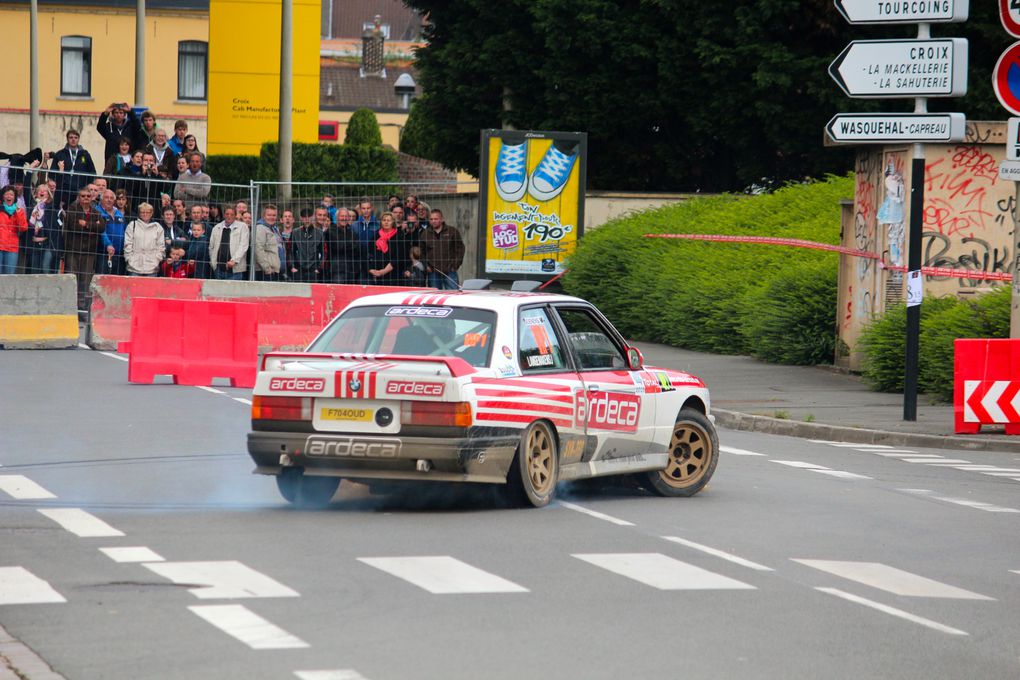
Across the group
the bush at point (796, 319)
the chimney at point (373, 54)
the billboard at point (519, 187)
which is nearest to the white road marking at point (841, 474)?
the bush at point (796, 319)

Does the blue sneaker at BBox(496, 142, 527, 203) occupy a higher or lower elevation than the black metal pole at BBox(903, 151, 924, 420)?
higher

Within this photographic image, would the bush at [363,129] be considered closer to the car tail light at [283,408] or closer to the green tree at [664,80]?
the green tree at [664,80]

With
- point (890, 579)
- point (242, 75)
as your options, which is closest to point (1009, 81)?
point (890, 579)

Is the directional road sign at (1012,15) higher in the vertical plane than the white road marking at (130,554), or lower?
higher

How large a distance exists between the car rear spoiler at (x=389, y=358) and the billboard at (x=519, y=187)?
19.0 meters

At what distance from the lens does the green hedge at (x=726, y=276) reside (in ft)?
82.2

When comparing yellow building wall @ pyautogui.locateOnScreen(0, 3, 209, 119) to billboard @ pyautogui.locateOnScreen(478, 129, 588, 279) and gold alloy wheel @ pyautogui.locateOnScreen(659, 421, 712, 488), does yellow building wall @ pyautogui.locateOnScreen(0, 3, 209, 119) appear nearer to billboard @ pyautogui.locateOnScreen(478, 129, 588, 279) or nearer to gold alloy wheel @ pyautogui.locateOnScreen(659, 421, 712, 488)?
billboard @ pyautogui.locateOnScreen(478, 129, 588, 279)

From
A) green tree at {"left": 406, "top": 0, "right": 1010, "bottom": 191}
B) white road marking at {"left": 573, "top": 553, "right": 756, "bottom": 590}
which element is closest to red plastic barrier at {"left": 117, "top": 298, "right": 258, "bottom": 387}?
white road marking at {"left": 573, "top": 553, "right": 756, "bottom": 590}

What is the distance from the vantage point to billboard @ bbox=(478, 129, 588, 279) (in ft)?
99.3

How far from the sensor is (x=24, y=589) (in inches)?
327

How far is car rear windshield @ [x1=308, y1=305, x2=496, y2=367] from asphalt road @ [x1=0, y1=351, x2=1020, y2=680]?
990mm

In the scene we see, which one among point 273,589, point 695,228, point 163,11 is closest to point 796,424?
point 273,589

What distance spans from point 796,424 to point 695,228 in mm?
13606

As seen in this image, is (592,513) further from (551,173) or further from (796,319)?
(551,173)
